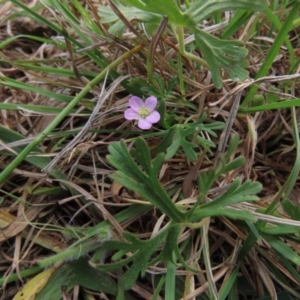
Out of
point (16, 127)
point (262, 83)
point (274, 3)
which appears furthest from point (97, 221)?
point (274, 3)

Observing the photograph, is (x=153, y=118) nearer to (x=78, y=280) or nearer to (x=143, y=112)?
(x=143, y=112)

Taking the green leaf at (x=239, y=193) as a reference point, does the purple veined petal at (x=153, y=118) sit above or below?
above

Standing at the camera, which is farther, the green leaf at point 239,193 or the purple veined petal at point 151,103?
the purple veined petal at point 151,103

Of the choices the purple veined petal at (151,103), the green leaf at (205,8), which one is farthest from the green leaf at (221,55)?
the purple veined petal at (151,103)

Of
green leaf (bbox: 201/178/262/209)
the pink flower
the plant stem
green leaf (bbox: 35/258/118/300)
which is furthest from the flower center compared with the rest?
green leaf (bbox: 35/258/118/300)

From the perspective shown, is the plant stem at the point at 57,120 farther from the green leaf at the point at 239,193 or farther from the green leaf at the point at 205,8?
the green leaf at the point at 239,193

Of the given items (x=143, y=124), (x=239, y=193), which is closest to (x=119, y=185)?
(x=143, y=124)

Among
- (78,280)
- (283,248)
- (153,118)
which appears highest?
(153,118)
